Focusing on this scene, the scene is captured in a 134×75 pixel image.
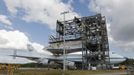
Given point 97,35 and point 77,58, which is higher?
point 97,35

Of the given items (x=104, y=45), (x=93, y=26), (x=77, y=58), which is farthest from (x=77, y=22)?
(x=77, y=58)

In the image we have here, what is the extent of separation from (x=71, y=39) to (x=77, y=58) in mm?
14998

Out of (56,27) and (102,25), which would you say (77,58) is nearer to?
(56,27)

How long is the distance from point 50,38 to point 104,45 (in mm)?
22569

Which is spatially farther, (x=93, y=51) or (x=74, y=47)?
(x=74, y=47)

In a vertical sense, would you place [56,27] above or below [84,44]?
above

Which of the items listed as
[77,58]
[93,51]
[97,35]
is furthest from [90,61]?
A: [77,58]

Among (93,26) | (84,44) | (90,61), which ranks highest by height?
(93,26)

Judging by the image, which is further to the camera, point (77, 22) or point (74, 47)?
point (74, 47)

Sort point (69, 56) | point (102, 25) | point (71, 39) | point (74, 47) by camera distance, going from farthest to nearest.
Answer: point (69, 56), point (74, 47), point (71, 39), point (102, 25)

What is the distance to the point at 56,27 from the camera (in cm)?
9669

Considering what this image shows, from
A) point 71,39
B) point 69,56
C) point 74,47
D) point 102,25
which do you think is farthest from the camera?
point 69,56

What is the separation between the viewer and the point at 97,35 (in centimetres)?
8750

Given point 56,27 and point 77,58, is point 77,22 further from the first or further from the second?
point 77,58
